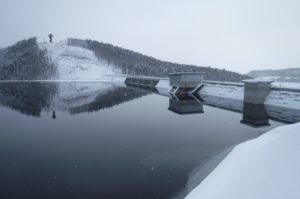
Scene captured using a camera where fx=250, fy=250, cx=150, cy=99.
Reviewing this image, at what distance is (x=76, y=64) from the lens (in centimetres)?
11575

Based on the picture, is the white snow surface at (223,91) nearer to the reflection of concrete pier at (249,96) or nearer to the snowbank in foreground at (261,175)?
the reflection of concrete pier at (249,96)

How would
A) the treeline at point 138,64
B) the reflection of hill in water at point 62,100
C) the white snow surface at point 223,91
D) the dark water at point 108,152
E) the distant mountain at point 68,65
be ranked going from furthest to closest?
the treeline at point 138,64 → the distant mountain at point 68,65 → the white snow surface at point 223,91 → the reflection of hill in water at point 62,100 → the dark water at point 108,152

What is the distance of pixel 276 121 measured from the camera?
1722 cm

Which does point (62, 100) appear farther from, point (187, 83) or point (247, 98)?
point (247, 98)

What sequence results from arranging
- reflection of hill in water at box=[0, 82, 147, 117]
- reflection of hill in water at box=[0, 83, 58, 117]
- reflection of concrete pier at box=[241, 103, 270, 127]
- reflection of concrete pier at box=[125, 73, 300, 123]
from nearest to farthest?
1. reflection of concrete pier at box=[241, 103, 270, 127]
2. reflection of concrete pier at box=[125, 73, 300, 123]
3. reflection of hill in water at box=[0, 83, 58, 117]
4. reflection of hill in water at box=[0, 82, 147, 117]

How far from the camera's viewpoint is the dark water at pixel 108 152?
7.57 metres

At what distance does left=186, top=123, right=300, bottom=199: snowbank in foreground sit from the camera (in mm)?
5199

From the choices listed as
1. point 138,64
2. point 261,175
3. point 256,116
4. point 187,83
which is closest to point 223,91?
point 187,83

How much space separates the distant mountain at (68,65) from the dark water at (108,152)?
3510 inches

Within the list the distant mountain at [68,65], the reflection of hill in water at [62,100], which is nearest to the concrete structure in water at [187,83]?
the reflection of hill in water at [62,100]

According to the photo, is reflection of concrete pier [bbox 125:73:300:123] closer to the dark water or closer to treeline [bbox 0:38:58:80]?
the dark water

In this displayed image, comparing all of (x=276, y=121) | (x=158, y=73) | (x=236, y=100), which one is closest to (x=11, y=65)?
(x=158, y=73)

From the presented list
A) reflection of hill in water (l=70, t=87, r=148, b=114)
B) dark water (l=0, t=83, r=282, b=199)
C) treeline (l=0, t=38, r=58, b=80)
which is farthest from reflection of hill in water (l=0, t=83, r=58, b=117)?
treeline (l=0, t=38, r=58, b=80)

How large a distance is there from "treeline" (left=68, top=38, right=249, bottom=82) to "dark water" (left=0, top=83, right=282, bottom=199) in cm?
10193
